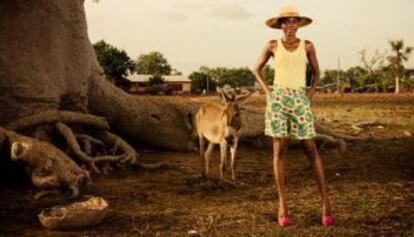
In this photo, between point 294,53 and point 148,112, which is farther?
point 148,112

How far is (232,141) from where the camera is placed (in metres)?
9.19

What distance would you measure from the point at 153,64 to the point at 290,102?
94432 mm

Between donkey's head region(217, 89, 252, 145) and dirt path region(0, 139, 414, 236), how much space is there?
745mm

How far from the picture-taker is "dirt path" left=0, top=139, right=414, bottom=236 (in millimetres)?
6309

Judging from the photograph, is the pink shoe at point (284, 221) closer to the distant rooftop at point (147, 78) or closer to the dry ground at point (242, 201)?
the dry ground at point (242, 201)

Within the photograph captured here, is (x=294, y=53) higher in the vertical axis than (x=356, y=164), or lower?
higher

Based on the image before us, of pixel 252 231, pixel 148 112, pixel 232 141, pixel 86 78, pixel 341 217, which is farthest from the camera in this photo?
pixel 148 112

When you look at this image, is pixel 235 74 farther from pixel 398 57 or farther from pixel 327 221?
pixel 327 221

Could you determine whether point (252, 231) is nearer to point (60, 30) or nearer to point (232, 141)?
point (232, 141)

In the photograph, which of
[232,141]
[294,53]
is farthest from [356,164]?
[294,53]

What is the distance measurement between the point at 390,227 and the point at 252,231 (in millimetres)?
1317

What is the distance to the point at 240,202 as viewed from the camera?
7617 mm

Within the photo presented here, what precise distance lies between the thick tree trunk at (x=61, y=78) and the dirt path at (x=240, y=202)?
5.53 feet

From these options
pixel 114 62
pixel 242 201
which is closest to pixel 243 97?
pixel 242 201
